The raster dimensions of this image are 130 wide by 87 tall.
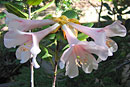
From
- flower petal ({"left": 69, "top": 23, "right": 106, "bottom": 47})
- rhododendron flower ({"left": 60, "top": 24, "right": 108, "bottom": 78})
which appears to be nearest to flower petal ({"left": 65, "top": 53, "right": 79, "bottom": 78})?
rhododendron flower ({"left": 60, "top": 24, "right": 108, "bottom": 78})

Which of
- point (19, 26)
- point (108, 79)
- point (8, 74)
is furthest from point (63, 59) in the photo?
point (8, 74)

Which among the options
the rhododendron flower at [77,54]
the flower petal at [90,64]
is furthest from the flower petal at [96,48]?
the flower petal at [90,64]

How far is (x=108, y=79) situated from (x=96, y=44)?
4.39ft

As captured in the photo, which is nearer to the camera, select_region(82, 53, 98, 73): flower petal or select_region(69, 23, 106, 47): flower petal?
select_region(69, 23, 106, 47): flower petal

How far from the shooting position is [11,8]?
910mm

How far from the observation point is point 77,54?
28.2 inches

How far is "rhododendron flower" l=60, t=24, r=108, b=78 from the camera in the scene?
606mm

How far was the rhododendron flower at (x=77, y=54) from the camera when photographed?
0.61 meters

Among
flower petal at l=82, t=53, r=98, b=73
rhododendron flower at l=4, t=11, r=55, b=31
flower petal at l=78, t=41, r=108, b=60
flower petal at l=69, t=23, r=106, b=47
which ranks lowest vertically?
flower petal at l=82, t=53, r=98, b=73

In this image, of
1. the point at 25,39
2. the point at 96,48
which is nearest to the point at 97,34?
the point at 96,48

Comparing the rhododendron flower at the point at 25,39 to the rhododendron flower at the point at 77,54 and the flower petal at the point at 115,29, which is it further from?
the flower petal at the point at 115,29

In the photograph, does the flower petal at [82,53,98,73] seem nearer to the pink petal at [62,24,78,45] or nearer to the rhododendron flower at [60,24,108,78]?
the rhododendron flower at [60,24,108,78]

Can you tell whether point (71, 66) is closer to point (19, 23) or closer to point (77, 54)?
point (77, 54)

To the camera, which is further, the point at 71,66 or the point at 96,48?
the point at 71,66
